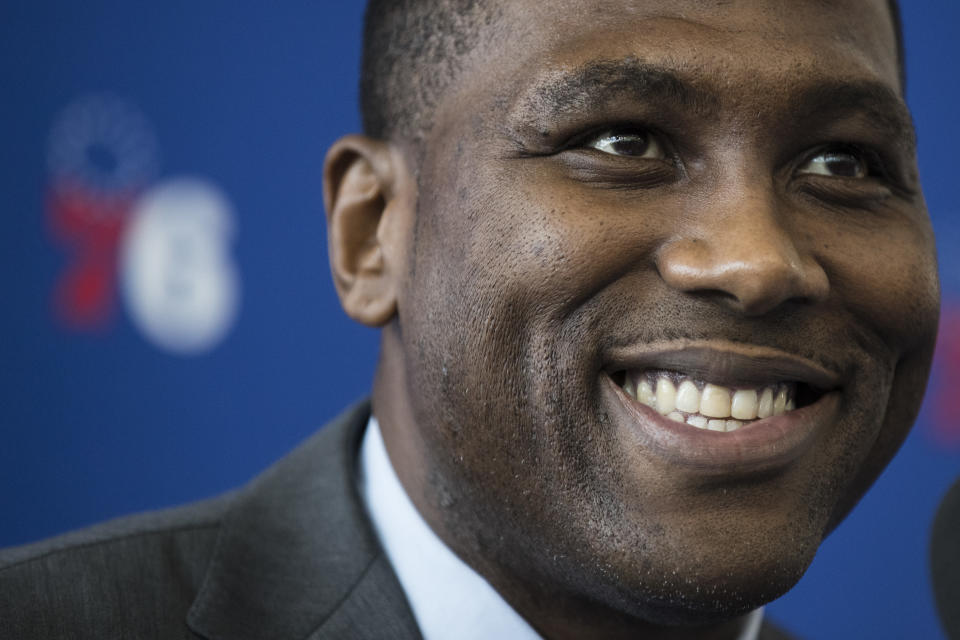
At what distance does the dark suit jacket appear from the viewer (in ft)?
4.00

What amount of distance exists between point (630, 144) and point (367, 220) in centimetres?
38

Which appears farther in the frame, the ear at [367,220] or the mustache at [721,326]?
the ear at [367,220]

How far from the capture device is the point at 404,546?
1.34m

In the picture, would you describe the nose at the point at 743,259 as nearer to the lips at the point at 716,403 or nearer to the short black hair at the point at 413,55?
the lips at the point at 716,403

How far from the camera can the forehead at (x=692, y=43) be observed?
1.13m

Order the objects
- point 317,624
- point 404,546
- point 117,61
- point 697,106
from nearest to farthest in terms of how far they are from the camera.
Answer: point 697,106 → point 317,624 → point 404,546 → point 117,61

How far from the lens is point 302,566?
131 centimetres

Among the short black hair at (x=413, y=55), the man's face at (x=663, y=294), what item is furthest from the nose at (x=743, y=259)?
the short black hair at (x=413, y=55)

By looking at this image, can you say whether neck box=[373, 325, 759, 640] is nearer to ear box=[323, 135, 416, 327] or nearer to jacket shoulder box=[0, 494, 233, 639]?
ear box=[323, 135, 416, 327]

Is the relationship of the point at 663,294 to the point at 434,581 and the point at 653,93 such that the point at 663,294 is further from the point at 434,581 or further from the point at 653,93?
the point at 434,581

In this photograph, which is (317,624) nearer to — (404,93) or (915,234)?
(404,93)

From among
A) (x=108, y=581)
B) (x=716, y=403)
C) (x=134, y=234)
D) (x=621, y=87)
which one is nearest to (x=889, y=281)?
(x=716, y=403)

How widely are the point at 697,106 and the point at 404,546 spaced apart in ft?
2.07

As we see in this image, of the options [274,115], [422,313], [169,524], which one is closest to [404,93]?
[422,313]
